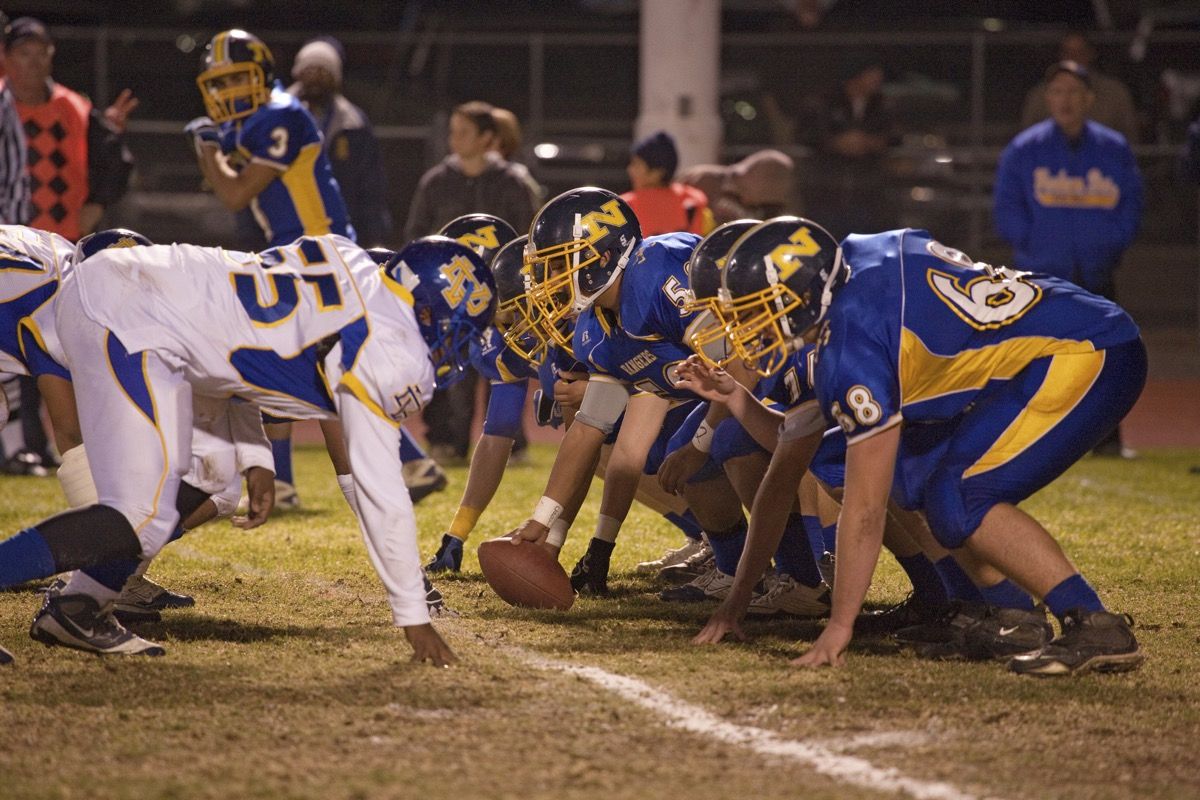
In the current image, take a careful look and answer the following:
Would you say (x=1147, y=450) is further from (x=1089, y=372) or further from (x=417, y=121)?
(x=417, y=121)

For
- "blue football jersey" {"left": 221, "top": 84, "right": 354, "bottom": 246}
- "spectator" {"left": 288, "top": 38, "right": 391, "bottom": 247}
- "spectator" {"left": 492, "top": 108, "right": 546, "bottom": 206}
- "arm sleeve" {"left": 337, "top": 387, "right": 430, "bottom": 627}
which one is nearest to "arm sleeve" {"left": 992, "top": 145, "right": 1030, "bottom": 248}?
"spectator" {"left": 492, "top": 108, "right": 546, "bottom": 206}

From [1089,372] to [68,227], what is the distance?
22.0ft

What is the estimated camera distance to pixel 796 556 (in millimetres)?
5695

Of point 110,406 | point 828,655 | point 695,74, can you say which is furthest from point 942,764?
point 695,74

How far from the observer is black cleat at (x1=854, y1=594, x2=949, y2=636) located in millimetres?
5430

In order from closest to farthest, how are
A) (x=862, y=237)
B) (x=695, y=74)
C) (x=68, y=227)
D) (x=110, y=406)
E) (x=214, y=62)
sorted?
(x=110, y=406), (x=862, y=237), (x=214, y=62), (x=68, y=227), (x=695, y=74)

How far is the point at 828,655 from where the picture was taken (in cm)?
472

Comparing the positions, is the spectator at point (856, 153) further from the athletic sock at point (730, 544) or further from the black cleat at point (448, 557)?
the athletic sock at point (730, 544)

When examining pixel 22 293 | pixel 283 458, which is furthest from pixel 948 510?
pixel 283 458

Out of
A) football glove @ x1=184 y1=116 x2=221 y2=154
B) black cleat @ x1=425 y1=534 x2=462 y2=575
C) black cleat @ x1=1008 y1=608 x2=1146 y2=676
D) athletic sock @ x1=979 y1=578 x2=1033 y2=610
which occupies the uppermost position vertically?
football glove @ x1=184 y1=116 x2=221 y2=154

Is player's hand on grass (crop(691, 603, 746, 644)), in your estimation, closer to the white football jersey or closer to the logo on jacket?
the white football jersey

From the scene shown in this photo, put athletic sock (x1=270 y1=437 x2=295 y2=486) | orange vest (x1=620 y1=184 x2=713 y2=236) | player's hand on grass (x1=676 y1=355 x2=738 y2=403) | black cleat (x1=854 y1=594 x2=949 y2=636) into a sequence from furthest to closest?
orange vest (x1=620 y1=184 x2=713 y2=236) < athletic sock (x1=270 y1=437 x2=295 y2=486) < black cleat (x1=854 y1=594 x2=949 y2=636) < player's hand on grass (x1=676 y1=355 x2=738 y2=403)

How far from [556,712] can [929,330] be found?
1507 mm

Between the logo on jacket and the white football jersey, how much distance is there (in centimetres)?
654
